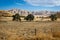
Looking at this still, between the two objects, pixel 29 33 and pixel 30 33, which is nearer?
pixel 30 33

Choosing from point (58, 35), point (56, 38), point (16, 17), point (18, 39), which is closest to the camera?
point (18, 39)

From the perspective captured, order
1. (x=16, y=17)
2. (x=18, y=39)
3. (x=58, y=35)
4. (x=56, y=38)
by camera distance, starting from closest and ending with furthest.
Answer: (x=18, y=39) → (x=56, y=38) → (x=58, y=35) → (x=16, y=17)

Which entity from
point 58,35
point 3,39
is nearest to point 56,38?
point 58,35

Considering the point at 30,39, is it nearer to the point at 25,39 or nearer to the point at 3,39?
the point at 25,39

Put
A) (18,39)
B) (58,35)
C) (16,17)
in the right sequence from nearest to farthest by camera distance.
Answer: (18,39), (58,35), (16,17)

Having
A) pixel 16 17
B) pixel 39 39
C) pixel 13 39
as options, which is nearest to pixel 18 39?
pixel 13 39

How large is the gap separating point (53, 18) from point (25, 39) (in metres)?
78.0

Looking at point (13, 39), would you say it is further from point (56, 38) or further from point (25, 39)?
point (56, 38)

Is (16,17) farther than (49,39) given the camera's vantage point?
Yes

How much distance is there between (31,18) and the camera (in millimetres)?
91125

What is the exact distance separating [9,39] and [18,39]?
2.99 feet

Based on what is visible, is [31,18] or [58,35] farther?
[31,18]

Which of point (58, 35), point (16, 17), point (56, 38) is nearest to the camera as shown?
point (56, 38)

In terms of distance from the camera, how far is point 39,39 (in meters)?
15.0
